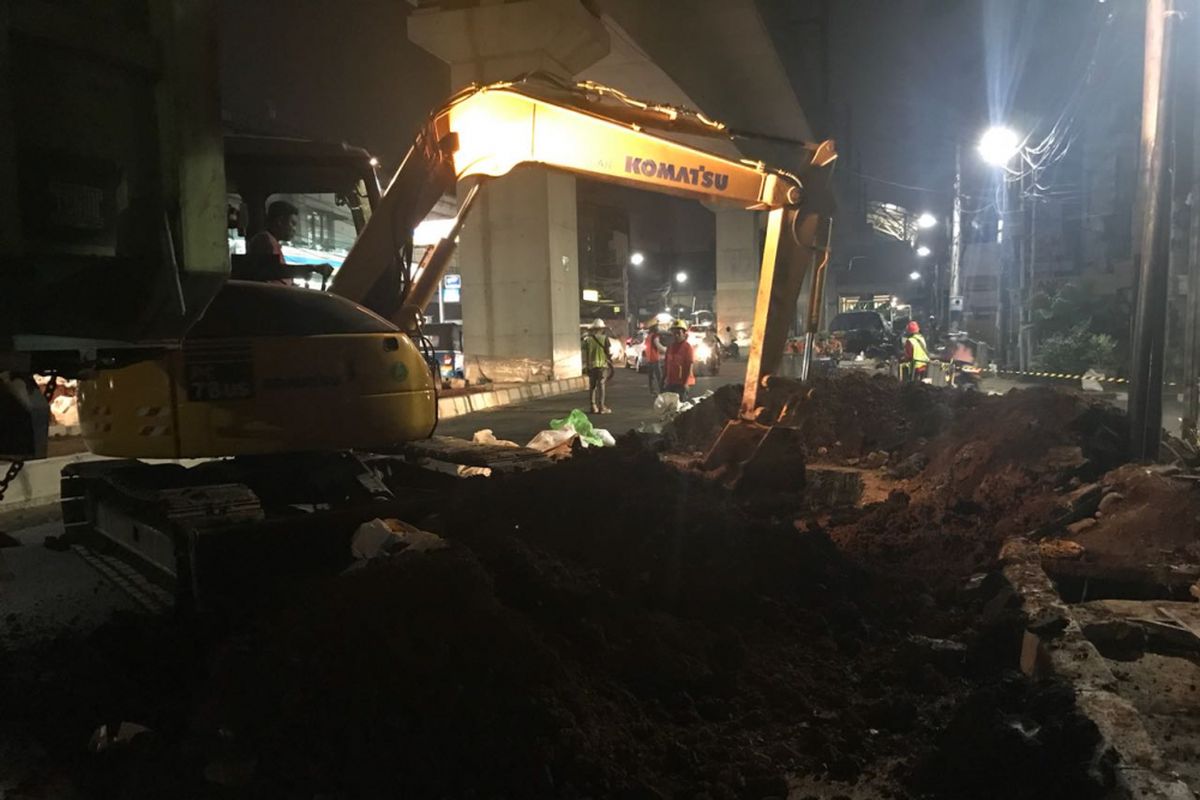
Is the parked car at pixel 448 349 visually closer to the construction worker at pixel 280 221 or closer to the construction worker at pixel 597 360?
the construction worker at pixel 597 360

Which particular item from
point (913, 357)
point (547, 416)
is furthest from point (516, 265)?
point (913, 357)

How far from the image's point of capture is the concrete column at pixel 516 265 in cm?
1914

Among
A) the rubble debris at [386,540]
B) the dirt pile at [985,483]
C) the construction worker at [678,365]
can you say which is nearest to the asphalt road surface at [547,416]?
the construction worker at [678,365]

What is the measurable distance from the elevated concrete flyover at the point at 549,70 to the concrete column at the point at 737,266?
14.4 meters

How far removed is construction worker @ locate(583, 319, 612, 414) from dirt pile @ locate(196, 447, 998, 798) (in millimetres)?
11187

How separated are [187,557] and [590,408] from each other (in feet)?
44.1

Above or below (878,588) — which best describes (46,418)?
above

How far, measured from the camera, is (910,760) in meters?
3.40

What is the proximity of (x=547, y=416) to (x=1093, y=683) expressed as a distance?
12900 millimetres

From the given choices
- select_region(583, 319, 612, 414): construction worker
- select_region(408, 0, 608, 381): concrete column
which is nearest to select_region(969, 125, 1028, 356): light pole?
select_region(408, 0, 608, 381): concrete column

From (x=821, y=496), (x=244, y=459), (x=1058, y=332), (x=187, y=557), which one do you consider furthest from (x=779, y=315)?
(x=1058, y=332)

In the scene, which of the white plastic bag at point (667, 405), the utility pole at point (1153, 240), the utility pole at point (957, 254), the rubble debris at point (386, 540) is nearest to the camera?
the rubble debris at point (386, 540)

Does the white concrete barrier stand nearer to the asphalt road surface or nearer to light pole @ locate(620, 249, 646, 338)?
the asphalt road surface

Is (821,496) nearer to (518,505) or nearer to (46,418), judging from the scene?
(518,505)
